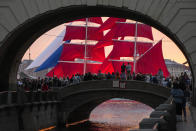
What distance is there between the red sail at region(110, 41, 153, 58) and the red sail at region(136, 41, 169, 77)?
545 cm

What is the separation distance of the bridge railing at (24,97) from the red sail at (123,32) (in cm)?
3564

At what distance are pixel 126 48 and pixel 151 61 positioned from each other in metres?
7.99

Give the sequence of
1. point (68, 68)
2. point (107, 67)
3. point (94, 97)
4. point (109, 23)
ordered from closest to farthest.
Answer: point (94, 97) < point (109, 23) < point (107, 67) < point (68, 68)

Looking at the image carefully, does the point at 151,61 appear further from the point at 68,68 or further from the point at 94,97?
the point at 94,97

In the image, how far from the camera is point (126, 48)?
78.6 meters

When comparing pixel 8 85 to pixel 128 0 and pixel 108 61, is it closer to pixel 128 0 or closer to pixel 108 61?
pixel 128 0

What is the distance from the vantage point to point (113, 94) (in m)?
38.5

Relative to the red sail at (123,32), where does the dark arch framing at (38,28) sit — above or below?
below

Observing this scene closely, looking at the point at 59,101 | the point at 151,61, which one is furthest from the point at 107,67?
the point at 59,101

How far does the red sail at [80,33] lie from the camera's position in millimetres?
77231

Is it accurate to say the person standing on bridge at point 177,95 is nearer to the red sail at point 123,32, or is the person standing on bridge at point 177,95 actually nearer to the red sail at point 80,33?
the red sail at point 123,32

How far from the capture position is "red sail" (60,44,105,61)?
79.9 metres

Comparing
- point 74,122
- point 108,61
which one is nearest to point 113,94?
point 74,122

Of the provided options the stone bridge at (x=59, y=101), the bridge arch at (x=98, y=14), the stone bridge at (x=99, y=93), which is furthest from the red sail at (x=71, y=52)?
the bridge arch at (x=98, y=14)
